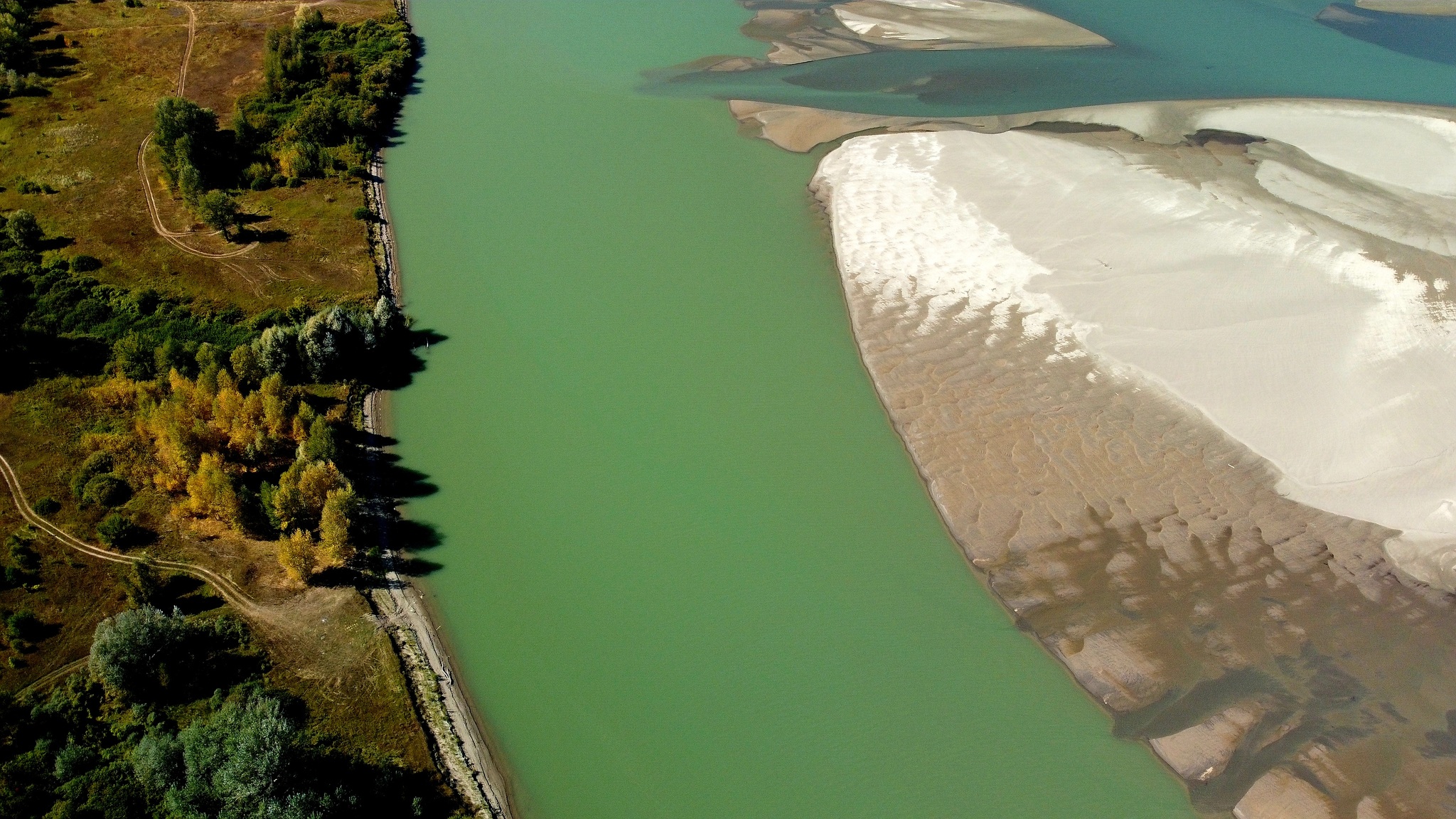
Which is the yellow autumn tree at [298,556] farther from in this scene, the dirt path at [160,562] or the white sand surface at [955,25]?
the white sand surface at [955,25]

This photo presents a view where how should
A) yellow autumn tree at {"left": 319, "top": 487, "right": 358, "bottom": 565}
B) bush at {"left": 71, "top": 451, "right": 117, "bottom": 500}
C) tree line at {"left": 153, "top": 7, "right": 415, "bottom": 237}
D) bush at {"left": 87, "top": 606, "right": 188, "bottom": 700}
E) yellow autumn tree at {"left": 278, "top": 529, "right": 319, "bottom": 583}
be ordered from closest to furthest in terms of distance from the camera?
bush at {"left": 87, "top": 606, "right": 188, "bottom": 700} < yellow autumn tree at {"left": 278, "top": 529, "right": 319, "bottom": 583} < yellow autumn tree at {"left": 319, "top": 487, "right": 358, "bottom": 565} < bush at {"left": 71, "top": 451, "right": 117, "bottom": 500} < tree line at {"left": 153, "top": 7, "right": 415, "bottom": 237}

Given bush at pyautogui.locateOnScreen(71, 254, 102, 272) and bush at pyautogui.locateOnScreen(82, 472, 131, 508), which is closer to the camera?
bush at pyautogui.locateOnScreen(82, 472, 131, 508)

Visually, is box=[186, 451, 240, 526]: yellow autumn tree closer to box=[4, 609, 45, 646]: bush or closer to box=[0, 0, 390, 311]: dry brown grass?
box=[4, 609, 45, 646]: bush

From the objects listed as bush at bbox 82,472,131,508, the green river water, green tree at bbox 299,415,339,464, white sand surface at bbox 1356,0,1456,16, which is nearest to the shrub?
the green river water

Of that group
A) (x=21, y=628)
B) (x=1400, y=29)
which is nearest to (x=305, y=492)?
(x=21, y=628)

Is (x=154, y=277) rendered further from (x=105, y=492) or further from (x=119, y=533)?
(x=119, y=533)

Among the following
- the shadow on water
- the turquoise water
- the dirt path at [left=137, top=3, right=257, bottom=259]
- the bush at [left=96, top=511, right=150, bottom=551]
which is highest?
the shadow on water

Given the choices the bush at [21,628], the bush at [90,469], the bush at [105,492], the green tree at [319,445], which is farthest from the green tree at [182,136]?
the bush at [21,628]

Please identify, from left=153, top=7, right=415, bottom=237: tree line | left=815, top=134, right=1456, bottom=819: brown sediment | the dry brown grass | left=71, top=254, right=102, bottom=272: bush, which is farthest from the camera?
left=153, top=7, right=415, bottom=237: tree line
